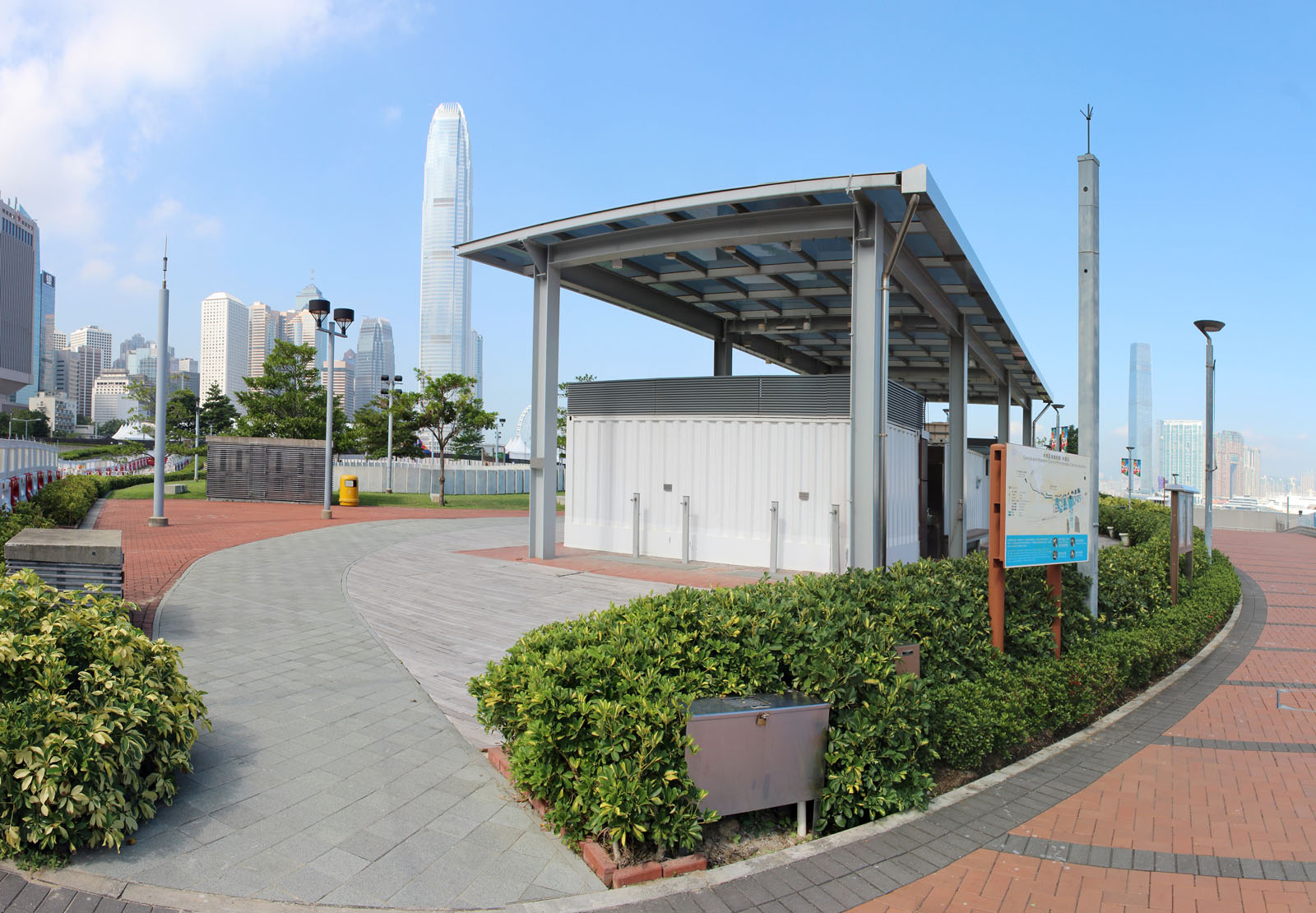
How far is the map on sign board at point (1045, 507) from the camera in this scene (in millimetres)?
5445

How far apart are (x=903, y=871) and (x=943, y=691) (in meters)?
1.24

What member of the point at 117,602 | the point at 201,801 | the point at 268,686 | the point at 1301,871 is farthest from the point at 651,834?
the point at 268,686

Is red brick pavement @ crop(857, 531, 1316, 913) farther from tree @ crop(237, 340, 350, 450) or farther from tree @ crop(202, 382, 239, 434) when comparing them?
tree @ crop(202, 382, 239, 434)

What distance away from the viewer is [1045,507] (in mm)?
5805

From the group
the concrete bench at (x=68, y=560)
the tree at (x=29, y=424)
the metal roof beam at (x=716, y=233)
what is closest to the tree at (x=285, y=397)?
the metal roof beam at (x=716, y=233)

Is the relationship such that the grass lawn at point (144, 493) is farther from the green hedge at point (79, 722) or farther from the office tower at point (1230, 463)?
the office tower at point (1230, 463)

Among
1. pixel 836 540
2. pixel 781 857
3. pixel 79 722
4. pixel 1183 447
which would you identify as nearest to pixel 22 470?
→ pixel 836 540

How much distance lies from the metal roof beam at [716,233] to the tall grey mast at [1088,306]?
3188mm

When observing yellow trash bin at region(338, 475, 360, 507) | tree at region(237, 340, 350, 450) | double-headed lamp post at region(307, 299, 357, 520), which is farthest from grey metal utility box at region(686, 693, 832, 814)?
tree at region(237, 340, 350, 450)

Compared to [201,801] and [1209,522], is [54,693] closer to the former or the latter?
[201,801]

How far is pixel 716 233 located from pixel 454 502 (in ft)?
69.3

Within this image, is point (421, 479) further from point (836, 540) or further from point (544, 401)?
point (836, 540)

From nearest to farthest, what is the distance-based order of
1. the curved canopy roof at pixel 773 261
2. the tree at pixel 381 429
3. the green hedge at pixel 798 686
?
1. the green hedge at pixel 798 686
2. the curved canopy roof at pixel 773 261
3. the tree at pixel 381 429

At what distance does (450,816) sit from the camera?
151 inches
